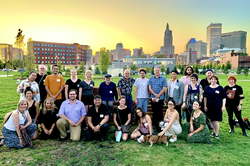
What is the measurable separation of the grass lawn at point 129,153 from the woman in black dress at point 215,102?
0.46 meters

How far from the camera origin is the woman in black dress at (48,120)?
182 inches

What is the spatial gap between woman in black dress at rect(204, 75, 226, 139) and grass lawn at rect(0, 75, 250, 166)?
0.46 meters

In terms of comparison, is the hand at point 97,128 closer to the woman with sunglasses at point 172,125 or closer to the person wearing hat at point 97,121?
the person wearing hat at point 97,121

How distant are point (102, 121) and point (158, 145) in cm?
173

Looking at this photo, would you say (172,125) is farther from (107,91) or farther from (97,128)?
(107,91)

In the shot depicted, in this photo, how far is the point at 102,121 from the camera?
15.5ft

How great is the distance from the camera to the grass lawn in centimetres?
341

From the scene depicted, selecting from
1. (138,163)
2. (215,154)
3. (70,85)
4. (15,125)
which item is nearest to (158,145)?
(138,163)

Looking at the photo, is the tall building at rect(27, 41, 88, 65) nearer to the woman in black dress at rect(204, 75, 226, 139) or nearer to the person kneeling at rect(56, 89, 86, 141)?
the person kneeling at rect(56, 89, 86, 141)

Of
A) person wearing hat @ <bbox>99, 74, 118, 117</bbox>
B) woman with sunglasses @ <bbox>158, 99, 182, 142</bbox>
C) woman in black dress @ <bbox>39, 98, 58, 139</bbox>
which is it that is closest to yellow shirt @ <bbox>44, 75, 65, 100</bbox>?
woman in black dress @ <bbox>39, 98, 58, 139</bbox>

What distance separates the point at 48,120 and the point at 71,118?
27.3 inches

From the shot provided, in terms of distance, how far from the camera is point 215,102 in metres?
4.74

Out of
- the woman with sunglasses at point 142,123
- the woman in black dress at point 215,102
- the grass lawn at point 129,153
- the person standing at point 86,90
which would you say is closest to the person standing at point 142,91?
the woman with sunglasses at point 142,123

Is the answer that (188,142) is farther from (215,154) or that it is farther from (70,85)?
(70,85)
